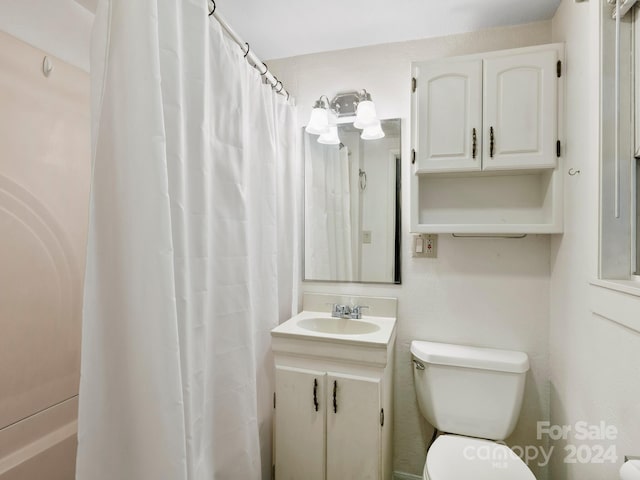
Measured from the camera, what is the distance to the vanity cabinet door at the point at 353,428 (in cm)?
140

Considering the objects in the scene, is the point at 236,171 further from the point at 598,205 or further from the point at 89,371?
the point at 598,205

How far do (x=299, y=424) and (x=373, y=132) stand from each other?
1556 mm

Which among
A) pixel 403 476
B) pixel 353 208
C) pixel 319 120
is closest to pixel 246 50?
pixel 319 120

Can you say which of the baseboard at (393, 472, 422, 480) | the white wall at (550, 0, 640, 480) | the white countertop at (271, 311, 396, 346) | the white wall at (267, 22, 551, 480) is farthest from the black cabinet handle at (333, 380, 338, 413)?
the white wall at (550, 0, 640, 480)

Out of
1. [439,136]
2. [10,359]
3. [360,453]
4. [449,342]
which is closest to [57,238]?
[10,359]

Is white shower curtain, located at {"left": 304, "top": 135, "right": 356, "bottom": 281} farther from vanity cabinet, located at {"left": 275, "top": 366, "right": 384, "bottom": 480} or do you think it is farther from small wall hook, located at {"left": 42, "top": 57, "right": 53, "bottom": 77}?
small wall hook, located at {"left": 42, "top": 57, "right": 53, "bottom": 77}

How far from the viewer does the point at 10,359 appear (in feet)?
4.19

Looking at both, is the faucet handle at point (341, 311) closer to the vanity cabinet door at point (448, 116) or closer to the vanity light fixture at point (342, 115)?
the vanity cabinet door at point (448, 116)

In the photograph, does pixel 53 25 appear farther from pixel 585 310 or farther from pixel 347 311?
pixel 585 310

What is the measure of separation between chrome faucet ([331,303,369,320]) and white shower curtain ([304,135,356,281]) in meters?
0.19

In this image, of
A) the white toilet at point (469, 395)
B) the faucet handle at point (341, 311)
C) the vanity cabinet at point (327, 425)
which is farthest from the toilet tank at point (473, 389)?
the faucet handle at point (341, 311)

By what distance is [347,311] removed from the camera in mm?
1806

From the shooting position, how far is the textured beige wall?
4.15 ft

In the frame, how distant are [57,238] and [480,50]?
2318 mm
